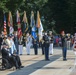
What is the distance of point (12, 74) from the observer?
14938mm

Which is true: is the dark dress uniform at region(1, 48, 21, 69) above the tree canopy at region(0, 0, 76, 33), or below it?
below

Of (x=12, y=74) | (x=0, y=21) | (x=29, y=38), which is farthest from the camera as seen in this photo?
(x=0, y=21)

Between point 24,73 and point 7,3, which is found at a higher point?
point 7,3

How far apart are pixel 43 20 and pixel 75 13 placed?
1045 cm

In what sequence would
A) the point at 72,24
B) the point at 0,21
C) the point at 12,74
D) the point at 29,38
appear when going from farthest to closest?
the point at 72,24 < the point at 0,21 < the point at 29,38 < the point at 12,74

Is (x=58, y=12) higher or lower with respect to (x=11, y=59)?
higher

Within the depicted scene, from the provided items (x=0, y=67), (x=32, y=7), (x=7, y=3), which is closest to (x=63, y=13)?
(x=32, y=7)

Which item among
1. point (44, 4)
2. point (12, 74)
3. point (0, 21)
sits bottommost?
point (12, 74)

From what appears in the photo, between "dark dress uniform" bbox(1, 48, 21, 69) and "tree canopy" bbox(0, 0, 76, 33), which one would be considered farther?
"tree canopy" bbox(0, 0, 76, 33)

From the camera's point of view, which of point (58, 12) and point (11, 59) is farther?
point (58, 12)

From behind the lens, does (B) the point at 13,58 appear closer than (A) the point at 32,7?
Yes

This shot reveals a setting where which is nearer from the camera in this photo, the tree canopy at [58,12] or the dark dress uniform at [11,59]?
Answer: the dark dress uniform at [11,59]

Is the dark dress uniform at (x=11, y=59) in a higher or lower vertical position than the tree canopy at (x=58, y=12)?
lower

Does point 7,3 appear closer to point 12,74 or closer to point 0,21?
point 0,21
